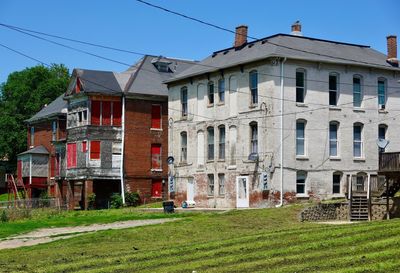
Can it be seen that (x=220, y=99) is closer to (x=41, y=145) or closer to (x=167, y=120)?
(x=167, y=120)

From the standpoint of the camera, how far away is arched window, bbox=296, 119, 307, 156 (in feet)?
148

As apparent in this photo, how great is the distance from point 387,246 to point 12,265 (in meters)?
10.6

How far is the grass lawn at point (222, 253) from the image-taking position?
17312 mm

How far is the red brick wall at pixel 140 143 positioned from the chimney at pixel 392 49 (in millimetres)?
17787

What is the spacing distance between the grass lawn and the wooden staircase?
10771 millimetres

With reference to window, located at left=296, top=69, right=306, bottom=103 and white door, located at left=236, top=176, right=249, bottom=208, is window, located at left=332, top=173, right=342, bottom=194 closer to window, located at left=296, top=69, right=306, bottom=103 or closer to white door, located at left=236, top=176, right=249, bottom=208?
window, located at left=296, top=69, right=306, bottom=103

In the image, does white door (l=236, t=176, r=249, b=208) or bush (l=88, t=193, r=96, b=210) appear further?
bush (l=88, t=193, r=96, b=210)

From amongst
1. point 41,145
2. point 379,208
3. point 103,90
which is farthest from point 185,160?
point 41,145

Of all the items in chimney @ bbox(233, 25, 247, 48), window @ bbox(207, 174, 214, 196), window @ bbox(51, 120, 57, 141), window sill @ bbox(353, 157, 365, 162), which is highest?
chimney @ bbox(233, 25, 247, 48)

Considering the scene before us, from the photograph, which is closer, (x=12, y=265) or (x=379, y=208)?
(x=12, y=265)

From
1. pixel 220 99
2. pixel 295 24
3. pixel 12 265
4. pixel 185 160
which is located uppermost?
pixel 295 24

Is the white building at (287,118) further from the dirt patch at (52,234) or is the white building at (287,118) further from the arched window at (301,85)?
the dirt patch at (52,234)

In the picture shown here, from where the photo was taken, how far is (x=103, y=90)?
56938mm

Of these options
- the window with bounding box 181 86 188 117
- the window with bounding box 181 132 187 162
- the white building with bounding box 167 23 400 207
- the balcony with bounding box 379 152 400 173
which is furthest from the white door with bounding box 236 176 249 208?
the balcony with bounding box 379 152 400 173
